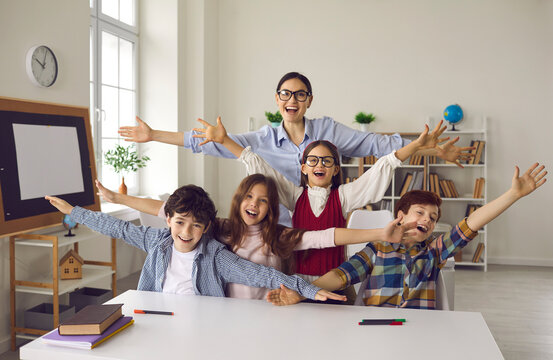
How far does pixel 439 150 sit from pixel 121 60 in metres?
3.76

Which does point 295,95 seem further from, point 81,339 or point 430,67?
point 430,67

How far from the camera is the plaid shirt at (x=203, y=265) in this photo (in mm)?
1874

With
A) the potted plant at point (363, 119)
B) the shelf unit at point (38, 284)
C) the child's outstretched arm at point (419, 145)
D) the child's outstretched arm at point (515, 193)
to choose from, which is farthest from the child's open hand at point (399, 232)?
the potted plant at point (363, 119)

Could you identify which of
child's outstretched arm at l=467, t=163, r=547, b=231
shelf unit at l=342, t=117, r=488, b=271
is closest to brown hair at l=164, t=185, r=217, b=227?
child's outstretched arm at l=467, t=163, r=547, b=231

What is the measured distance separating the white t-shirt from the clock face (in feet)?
6.31

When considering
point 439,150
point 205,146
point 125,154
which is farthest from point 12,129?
point 439,150

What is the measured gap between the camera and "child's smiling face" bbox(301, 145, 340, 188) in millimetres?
2123

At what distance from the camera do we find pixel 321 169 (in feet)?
6.97

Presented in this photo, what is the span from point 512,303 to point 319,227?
2770 mm

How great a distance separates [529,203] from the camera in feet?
17.7

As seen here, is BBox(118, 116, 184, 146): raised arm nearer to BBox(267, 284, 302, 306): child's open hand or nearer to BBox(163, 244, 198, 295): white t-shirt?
BBox(163, 244, 198, 295): white t-shirt

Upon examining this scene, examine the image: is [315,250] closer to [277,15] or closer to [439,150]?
[439,150]

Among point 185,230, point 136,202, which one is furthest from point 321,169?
point 136,202

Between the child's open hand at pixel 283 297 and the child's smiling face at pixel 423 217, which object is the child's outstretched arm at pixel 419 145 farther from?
the child's open hand at pixel 283 297
